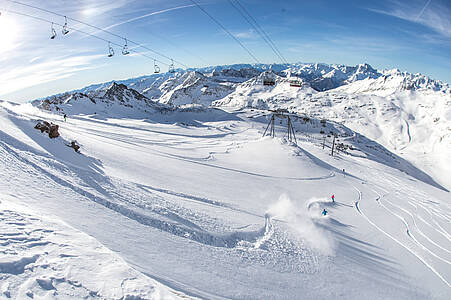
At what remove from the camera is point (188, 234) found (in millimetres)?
7500

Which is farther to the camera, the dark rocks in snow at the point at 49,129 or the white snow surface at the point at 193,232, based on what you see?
the dark rocks in snow at the point at 49,129

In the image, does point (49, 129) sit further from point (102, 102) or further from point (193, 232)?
point (102, 102)

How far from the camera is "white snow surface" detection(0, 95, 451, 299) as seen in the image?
13.6 ft

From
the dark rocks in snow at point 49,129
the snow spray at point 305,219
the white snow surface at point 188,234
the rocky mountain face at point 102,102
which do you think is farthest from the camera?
the rocky mountain face at point 102,102

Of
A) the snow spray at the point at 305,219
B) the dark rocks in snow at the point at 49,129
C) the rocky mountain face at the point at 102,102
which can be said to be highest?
the rocky mountain face at the point at 102,102

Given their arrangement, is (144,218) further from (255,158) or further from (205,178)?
(255,158)

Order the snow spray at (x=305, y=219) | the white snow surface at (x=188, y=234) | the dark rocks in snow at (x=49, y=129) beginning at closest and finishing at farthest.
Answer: the white snow surface at (x=188, y=234), the snow spray at (x=305, y=219), the dark rocks in snow at (x=49, y=129)

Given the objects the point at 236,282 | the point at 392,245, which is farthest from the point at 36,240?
the point at 392,245

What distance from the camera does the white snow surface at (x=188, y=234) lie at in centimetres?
415

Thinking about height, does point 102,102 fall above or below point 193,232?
above

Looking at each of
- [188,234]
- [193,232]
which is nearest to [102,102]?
[193,232]

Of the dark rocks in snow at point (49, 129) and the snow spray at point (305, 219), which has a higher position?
the dark rocks in snow at point (49, 129)

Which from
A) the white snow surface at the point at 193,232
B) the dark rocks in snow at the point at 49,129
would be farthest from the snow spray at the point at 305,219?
the dark rocks in snow at the point at 49,129

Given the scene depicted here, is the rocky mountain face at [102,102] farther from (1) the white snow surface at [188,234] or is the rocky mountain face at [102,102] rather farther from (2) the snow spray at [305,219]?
(2) the snow spray at [305,219]
